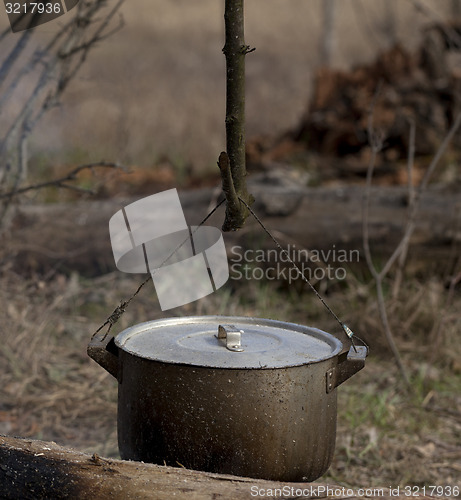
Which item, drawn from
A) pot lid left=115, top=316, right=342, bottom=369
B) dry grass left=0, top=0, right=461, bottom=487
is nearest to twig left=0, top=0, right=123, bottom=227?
dry grass left=0, top=0, right=461, bottom=487

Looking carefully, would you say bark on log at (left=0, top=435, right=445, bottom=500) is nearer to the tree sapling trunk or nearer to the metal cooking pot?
the metal cooking pot

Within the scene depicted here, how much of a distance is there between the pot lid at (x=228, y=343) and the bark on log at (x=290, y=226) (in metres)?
2.43

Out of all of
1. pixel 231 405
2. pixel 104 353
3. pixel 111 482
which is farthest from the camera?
pixel 104 353

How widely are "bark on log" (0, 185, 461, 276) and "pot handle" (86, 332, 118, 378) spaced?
2585 millimetres

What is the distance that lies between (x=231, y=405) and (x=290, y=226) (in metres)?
3.11

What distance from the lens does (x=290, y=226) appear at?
196 inches

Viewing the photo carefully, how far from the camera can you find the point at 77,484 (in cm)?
186

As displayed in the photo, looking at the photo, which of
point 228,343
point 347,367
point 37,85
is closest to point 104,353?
point 228,343

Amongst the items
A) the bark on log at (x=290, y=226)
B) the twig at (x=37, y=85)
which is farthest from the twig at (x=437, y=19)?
the twig at (x=37, y=85)

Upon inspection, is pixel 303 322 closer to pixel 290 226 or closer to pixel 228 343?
pixel 290 226

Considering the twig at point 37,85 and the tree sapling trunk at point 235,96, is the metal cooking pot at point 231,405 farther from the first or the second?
the twig at point 37,85

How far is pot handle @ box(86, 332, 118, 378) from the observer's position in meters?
2.25

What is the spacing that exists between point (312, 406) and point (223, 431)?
0.93 feet

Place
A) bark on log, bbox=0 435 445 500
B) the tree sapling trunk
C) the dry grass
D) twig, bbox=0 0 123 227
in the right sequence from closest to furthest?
bark on log, bbox=0 435 445 500, the tree sapling trunk, the dry grass, twig, bbox=0 0 123 227
